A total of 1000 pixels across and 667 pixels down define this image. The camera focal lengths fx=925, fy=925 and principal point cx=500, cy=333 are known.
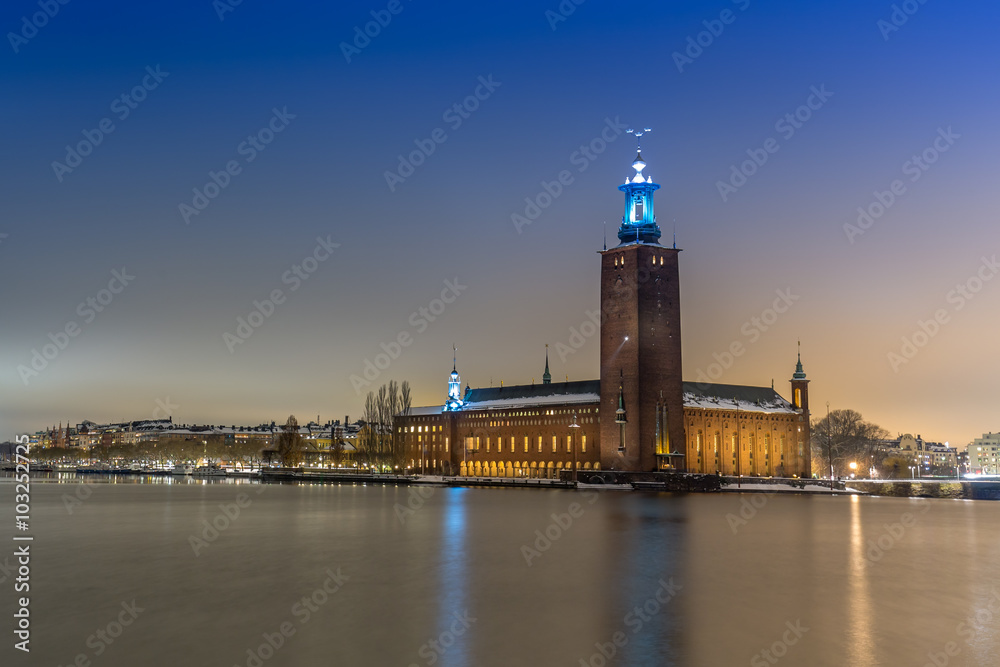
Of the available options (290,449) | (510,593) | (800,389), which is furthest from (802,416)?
(510,593)

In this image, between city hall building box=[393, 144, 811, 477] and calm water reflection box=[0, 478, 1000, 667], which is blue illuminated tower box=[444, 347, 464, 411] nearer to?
city hall building box=[393, 144, 811, 477]

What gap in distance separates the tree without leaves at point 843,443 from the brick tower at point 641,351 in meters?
39.4

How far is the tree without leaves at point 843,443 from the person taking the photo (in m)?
106

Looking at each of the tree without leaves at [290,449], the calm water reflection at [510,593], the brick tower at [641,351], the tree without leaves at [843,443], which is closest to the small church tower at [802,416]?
the tree without leaves at [843,443]

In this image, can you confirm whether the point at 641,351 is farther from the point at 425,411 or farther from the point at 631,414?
the point at 425,411

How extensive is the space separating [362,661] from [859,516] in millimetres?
32501

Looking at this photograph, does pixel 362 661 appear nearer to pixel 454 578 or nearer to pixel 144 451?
pixel 454 578

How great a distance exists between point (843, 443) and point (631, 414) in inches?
1883

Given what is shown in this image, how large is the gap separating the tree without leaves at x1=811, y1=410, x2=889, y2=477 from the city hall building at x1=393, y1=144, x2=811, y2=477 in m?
19.0

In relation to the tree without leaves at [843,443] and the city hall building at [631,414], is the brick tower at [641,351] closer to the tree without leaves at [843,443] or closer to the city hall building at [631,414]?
the city hall building at [631,414]

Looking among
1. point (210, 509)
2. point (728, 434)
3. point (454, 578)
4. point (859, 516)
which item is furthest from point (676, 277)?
point (454, 578)

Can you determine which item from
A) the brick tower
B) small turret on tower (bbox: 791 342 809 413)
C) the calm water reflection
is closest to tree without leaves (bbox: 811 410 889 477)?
small turret on tower (bbox: 791 342 809 413)

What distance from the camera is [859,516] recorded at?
3847cm

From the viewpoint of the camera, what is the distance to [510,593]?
52.2 feet
